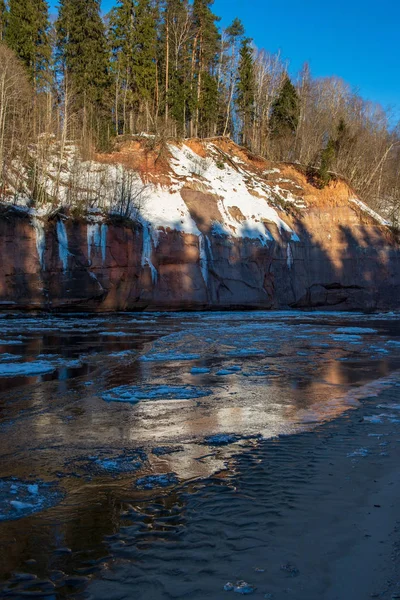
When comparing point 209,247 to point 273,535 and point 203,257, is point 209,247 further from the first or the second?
point 273,535

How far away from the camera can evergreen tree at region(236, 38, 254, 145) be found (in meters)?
46.1

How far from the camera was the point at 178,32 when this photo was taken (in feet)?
145

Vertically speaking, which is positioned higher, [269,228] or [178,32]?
[178,32]

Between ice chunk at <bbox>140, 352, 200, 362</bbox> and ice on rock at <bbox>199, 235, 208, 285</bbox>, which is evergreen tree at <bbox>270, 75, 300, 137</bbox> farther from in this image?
ice chunk at <bbox>140, 352, 200, 362</bbox>

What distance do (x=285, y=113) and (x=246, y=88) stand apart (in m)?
4.18

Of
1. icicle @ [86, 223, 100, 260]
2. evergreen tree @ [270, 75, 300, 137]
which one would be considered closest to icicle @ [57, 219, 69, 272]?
icicle @ [86, 223, 100, 260]

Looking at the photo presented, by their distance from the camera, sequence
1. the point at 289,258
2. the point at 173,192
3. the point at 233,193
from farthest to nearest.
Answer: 1. the point at 233,193
2. the point at 289,258
3. the point at 173,192

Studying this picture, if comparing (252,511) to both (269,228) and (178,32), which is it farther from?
(178,32)

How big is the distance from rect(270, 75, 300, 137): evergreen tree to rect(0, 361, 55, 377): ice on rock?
1636 inches

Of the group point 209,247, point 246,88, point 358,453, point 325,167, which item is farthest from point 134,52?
point 358,453

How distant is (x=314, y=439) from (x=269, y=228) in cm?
2928

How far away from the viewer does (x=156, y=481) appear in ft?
13.6

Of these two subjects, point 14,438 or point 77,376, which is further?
point 77,376

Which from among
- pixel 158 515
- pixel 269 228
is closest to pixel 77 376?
pixel 158 515
